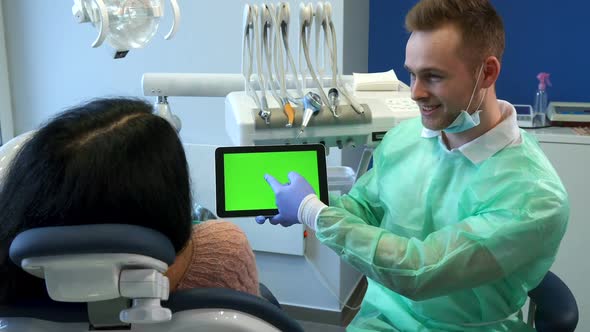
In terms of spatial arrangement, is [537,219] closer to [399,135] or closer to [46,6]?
[399,135]

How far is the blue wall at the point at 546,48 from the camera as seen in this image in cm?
266

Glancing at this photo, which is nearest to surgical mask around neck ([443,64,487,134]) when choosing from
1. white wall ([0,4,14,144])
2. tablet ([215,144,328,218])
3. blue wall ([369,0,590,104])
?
tablet ([215,144,328,218])

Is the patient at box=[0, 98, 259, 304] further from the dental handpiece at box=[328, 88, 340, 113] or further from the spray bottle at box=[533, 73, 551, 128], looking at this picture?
the spray bottle at box=[533, 73, 551, 128]

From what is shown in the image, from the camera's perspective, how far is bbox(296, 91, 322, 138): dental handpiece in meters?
1.55

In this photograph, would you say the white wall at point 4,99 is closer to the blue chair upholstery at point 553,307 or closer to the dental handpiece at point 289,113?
the dental handpiece at point 289,113

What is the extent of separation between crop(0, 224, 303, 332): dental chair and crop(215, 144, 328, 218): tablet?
521mm

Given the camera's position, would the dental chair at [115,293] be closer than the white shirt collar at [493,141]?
Yes

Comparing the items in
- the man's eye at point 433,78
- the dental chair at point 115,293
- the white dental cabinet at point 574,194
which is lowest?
the white dental cabinet at point 574,194

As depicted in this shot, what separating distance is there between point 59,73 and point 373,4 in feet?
4.74

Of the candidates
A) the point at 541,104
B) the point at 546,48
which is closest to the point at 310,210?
the point at 541,104

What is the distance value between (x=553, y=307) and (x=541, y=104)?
1.46 m

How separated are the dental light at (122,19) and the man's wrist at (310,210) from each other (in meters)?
0.57

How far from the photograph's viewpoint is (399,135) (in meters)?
1.61

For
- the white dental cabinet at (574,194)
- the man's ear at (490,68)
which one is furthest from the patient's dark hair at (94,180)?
the white dental cabinet at (574,194)
